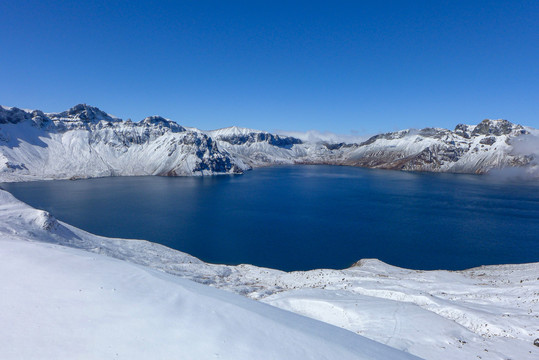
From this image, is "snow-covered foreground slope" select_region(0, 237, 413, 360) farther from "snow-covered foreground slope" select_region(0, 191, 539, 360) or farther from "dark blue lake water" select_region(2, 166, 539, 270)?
"dark blue lake water" select_region(2, 166, 539, 270)

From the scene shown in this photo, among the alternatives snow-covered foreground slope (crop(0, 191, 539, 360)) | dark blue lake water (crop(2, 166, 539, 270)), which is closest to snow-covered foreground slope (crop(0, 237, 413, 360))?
snow-covered foreground slope (crop(0, 191, 539, 360))

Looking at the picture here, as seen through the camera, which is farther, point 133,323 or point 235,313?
point 235,313

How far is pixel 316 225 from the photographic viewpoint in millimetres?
79000

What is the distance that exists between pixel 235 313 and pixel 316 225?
221 ft

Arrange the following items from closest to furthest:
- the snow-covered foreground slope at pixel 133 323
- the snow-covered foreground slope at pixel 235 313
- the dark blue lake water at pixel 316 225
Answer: the snow-covered foreground slope at pixel 133 323
the snow-covered foreground slope at pixel 235 313
the dark blue lake water at pixel 316 225

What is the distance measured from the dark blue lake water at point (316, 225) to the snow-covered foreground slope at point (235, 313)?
80.5 ft

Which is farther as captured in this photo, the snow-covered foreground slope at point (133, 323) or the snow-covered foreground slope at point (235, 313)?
the snow-covered foreground slope at point (235, 313)

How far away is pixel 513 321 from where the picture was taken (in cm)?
2166

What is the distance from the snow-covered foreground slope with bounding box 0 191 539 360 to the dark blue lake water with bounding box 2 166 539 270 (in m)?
24.6

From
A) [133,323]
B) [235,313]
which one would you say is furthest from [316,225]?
[133,323]

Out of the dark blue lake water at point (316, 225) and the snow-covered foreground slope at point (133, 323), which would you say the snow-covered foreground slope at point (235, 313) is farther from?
the dark blue lake water at point (316, 225)

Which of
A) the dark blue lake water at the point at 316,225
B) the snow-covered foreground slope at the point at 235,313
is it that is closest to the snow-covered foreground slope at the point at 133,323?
the snow-covered foreground slope at the point at 235,313

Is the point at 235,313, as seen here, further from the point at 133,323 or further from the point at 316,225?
the point at 316,225

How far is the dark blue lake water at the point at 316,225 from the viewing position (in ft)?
190
